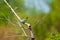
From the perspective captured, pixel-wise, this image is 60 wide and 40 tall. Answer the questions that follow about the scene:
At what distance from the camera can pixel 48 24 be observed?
24.3 ft

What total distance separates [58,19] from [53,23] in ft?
0.67

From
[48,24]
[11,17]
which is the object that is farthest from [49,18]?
[11,17]

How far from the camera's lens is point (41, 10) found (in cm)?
656

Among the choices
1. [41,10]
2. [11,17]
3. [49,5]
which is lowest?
[11,17]

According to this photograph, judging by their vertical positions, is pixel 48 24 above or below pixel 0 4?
above

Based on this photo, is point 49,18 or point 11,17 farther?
point 49,18

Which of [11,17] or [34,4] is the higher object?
[34,4]

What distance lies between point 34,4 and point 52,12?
1.27 m

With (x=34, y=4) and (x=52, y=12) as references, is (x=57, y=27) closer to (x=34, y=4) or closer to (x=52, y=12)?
(x=52, y=12)

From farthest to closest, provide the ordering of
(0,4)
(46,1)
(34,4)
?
(46,1) → (34,4) → (0,4)

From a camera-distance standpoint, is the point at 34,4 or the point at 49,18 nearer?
the point at 34,4

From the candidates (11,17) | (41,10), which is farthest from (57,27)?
(11,17)

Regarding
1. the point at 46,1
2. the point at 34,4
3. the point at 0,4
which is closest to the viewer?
the point at 0,4

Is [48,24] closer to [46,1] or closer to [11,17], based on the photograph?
[46,1]
